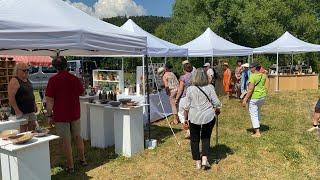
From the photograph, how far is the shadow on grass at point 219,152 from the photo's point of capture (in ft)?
21.8

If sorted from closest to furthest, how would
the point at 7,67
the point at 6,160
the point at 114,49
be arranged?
the point at 6,160 → the point at 114,49 → the point at 7,67

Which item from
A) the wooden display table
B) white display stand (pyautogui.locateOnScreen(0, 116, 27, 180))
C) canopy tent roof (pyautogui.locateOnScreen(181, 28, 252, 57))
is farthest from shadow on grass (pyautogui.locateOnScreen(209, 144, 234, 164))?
the wooden display table

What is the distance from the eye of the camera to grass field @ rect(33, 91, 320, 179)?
19.4 feet

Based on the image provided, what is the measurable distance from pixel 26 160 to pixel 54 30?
194 cm

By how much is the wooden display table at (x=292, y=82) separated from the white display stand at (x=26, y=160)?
16553 mm

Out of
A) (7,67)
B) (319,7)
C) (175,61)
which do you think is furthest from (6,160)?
(319,7)

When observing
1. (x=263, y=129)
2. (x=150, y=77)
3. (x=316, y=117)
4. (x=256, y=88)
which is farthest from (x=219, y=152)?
(x=150, y=77)

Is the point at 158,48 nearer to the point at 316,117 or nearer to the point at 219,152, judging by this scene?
the point at 219,152

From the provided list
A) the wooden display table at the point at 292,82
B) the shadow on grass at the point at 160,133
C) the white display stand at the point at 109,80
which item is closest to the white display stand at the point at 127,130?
the shadow on grass at the point at 160,133

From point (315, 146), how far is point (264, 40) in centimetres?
2499

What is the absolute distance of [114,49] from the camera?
6.62 m

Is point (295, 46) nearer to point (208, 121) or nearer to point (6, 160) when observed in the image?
point (208, 121)

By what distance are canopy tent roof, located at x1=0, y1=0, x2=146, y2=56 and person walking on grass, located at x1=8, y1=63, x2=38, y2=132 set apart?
57 cm

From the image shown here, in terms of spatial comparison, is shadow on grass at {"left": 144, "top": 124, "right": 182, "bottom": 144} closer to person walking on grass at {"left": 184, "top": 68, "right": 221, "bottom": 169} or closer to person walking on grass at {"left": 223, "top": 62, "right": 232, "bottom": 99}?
person walking on grass at {"left": 184, "top": 68, "right": 221, "bottom": 169}
